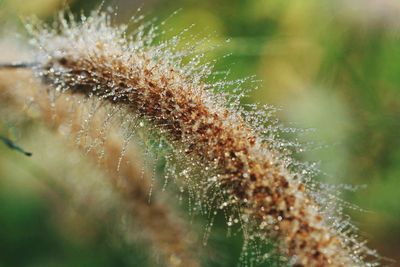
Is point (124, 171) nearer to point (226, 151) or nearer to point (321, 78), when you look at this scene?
point (226, 151)

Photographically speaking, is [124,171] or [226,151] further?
[124,171]

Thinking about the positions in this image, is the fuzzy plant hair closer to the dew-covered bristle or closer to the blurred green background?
the dew-covered bristle

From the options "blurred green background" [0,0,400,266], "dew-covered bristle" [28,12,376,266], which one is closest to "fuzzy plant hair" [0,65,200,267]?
"dew-covered bristle" [28,12,376,266]

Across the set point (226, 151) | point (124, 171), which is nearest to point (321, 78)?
point (124, 171)

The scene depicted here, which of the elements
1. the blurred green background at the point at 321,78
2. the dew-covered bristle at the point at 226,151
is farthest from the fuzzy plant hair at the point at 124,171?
the blurred green background at the point at 321,78

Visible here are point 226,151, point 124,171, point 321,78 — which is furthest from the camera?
point 321,78

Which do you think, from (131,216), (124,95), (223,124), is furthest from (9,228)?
(223,124)

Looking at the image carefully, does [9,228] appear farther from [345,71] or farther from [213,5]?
[345,71]
